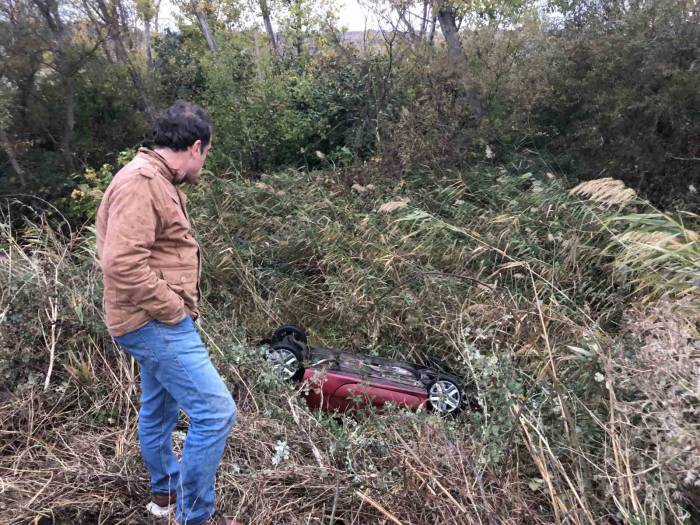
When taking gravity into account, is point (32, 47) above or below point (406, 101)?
above

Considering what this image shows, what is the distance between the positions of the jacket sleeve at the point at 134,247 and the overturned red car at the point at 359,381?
1439mm

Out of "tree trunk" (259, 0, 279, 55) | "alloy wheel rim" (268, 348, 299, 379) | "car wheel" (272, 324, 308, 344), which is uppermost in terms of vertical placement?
"tree trunk" (259, 0, 279, 55)

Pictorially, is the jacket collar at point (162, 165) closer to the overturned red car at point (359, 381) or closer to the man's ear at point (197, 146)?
the man's ear at point (197, 146)

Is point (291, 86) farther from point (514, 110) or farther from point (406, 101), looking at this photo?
point (514, 110)

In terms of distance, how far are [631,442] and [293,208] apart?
4.67 m

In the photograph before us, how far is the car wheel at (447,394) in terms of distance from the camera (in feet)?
12.1

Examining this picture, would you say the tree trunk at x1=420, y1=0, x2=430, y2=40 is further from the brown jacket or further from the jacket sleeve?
the jacket sleeve

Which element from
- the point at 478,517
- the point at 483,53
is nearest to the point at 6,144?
the point at 483,53

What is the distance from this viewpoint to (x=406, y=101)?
8312 millimetres

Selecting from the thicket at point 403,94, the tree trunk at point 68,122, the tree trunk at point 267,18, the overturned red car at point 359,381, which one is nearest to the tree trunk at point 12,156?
the thicket at point 403,94

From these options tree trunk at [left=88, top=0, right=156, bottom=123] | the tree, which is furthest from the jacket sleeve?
the tree

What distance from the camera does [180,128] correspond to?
2.35m

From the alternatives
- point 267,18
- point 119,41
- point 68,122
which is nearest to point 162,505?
point 68,122

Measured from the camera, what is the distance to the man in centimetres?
218
